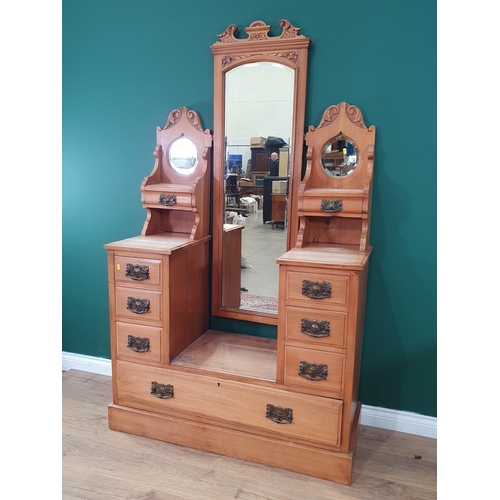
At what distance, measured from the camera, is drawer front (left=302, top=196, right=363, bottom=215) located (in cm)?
206

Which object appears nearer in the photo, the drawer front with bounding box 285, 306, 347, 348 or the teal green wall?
the drawer front with bounding box 285, 306, 347, 348

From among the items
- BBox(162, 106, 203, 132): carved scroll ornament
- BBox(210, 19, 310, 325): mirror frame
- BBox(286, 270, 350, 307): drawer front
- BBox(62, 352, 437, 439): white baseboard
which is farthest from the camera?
BBox(162, 106, 203, 132): carved scroll ornament

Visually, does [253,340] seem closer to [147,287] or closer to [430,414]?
[147,287]

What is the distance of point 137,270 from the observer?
2.09 meters

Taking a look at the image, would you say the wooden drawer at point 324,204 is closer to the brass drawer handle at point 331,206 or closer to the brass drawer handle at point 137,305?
the brass drawer handle at point 331,206

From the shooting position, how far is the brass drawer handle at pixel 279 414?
1957 millimetres

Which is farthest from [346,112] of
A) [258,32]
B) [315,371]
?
[315,371]

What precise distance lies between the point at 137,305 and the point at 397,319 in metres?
1.30

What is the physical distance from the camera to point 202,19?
234 centimetres

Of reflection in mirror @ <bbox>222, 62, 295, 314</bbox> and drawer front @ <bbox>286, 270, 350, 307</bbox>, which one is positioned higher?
reflection in mirror @ <bbox>222, 62, 295, 314</bbox>

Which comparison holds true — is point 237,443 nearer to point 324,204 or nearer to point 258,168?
point 324,204

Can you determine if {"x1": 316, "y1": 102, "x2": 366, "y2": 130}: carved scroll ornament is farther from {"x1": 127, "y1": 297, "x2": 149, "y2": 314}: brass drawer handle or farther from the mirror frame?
{"x1": 127, "y1": 297, "x2": 149, "y2": 314}: brass drawer handle

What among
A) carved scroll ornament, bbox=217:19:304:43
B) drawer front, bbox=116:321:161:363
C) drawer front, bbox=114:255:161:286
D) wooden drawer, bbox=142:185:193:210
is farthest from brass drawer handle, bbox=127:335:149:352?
carved scroll ornament, bbox=217:19:304:43

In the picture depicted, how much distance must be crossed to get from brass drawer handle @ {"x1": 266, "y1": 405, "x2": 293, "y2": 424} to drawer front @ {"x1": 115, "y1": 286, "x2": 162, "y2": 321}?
2.18ft
